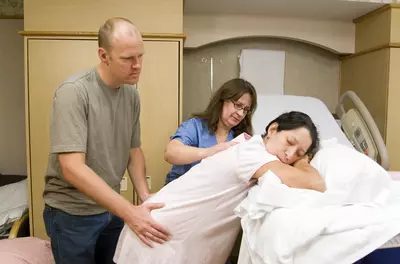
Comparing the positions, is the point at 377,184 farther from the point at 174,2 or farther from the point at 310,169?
the point at 174,2

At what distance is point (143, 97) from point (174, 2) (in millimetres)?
519

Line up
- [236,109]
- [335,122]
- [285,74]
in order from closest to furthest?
1. [236,109]
2. [335,122]
3. [285,74]

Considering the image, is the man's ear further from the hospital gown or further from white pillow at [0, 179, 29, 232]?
A: white pillow at [0, 179, 29, 232]

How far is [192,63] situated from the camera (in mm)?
2615

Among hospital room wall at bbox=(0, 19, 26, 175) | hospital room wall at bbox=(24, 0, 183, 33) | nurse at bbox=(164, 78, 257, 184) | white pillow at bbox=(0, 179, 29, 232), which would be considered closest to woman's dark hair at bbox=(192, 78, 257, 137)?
nurse at bbox=(164, 78, 257, 184)

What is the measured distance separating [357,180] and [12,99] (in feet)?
7.67

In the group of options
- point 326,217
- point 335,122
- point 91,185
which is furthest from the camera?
point 335,122

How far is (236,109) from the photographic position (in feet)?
5.41

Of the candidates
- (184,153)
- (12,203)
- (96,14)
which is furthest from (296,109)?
(12,203)

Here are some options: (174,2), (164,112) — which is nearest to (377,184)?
(164,112)

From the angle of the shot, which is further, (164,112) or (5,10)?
(5,10)

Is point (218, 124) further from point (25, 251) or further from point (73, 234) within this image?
point (25, 251)

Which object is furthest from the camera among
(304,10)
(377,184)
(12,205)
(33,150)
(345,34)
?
(345,34)

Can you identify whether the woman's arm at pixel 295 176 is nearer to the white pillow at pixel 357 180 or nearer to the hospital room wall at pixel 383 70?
the white pillow at pixel 357 180
